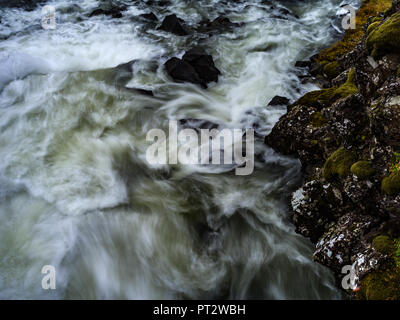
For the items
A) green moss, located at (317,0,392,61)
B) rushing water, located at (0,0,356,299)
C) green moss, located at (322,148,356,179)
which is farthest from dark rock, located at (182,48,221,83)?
green moss, located at (322,148,356,179)

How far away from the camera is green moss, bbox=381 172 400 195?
13.8 ft

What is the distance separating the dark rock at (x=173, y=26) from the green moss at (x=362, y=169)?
8837 millimetres

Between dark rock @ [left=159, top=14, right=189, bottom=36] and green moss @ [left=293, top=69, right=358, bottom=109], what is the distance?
6722 millimetres

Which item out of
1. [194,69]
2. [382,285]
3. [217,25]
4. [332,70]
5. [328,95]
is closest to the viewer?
[382,285]

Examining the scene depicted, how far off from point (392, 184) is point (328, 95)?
2.62 meters

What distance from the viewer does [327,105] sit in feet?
20.5

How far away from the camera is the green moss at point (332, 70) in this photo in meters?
8.71

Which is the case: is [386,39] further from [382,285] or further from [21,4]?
[21,4]

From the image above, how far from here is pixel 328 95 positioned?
6340mm

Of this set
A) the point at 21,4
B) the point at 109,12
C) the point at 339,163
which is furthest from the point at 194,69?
the point at 21,4

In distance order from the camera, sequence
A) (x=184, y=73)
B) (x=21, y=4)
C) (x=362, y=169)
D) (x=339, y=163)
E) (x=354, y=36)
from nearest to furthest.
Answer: (x=362, y=169)
(x=339, y=163)
(x=184, y=73)
(x=354, y=36)
(x=21, y=4)

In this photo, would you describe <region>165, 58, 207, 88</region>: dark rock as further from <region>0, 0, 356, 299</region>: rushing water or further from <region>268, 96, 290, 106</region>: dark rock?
<region>268, 96, 290, 106</region>: dark rock

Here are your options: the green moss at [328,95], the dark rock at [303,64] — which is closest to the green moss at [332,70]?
the dark rock at [303,64]
